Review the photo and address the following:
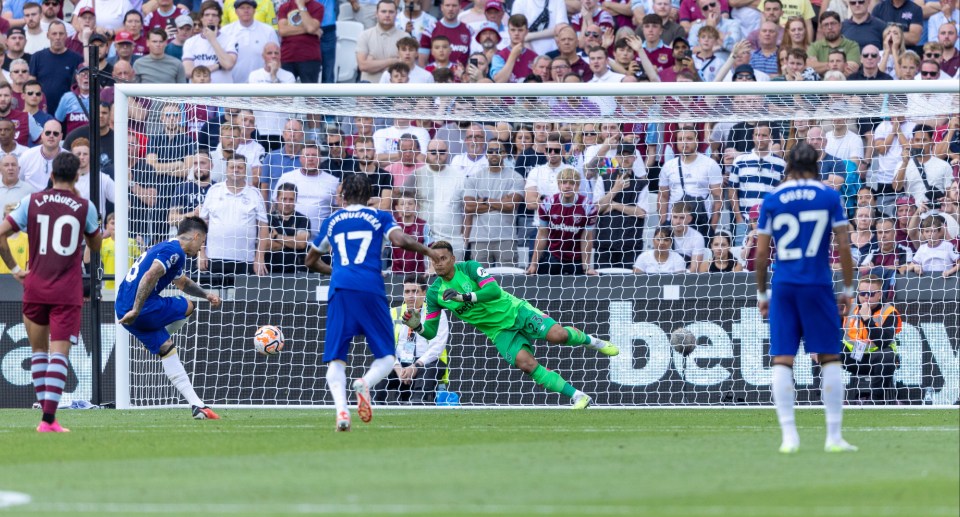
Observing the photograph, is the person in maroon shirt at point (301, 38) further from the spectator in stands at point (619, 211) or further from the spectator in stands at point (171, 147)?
the spectator in stands at point (619, 211)

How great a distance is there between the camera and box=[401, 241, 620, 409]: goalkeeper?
14.3 metres

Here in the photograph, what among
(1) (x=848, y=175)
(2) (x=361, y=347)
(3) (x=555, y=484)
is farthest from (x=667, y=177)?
(3) (x=555, y=484)

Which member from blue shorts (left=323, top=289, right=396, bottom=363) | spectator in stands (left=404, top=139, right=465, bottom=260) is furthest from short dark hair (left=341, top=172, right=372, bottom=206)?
spectator in stands (left=404, top=139, right=465, bottom=260)

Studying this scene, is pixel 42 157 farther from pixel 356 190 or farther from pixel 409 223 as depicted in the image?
pixel 356 190

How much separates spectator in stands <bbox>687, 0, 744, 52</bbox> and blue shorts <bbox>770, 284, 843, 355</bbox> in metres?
10.3

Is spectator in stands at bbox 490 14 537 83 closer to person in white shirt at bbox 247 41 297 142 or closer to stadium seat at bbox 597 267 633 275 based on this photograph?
person in white shirt at bbox 247 41 297 142

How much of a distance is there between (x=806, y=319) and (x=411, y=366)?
7273 millimetres

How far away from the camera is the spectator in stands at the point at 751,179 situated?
15861 millimetres

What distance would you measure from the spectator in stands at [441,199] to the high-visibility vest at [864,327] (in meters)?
4.39

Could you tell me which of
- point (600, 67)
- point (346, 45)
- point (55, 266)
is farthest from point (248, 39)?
point (55, 266)

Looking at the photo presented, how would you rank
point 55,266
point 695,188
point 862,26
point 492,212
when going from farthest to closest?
point 862,26, point 492,212, point 695,188, point 55,266

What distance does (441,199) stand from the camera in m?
16.3

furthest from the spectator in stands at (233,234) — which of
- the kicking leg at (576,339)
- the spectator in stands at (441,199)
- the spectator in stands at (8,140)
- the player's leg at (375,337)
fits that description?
the player's leg at (375,337)

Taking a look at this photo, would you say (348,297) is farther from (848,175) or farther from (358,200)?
(848,175)
